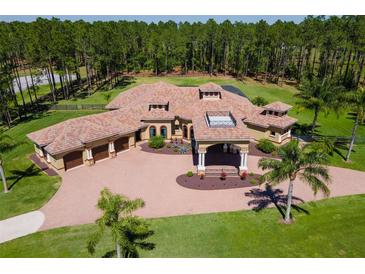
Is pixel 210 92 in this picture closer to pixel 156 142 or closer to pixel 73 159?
pixel 156 142

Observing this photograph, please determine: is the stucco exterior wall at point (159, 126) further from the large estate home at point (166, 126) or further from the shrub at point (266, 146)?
the shrub at point (266, 146)

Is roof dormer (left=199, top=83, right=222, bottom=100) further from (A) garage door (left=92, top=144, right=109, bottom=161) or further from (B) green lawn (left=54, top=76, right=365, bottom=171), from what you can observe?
(A) garage door (left=92, top=144, right=109, bottom=161)

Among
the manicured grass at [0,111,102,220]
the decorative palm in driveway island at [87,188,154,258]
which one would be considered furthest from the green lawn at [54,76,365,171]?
the decorative palm in driveway island at [87,188,154,258]

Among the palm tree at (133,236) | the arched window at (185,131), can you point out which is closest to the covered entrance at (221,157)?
the arched window at (185,131)

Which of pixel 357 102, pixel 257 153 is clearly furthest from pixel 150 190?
pixel 357 102

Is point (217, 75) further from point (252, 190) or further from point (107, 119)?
point (252, 190)

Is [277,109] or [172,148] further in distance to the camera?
[277,109]

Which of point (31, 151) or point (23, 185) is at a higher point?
point (31, 151)
